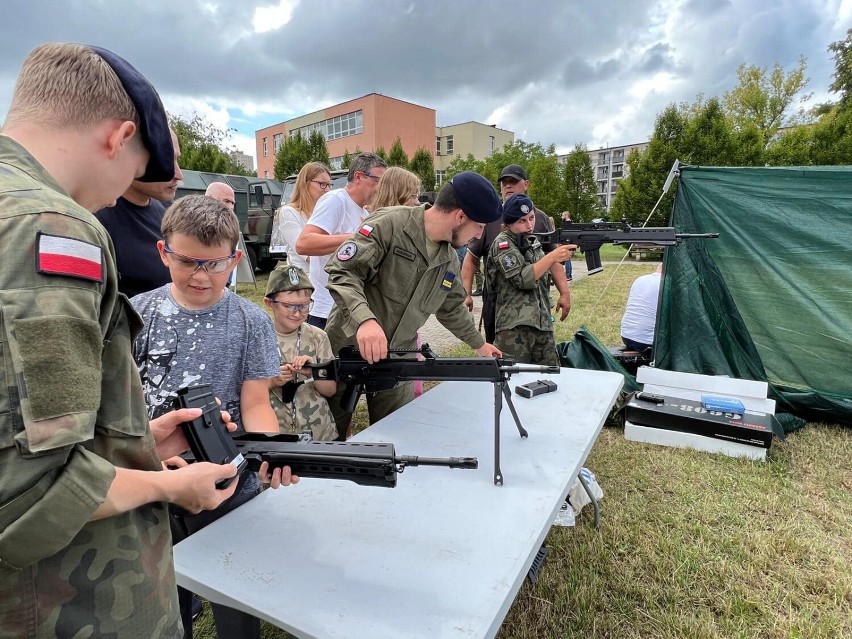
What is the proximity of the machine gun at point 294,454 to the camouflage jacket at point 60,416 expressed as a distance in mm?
261

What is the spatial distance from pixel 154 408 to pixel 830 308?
471 centimetres

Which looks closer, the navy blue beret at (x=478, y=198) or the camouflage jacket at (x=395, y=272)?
the navy blue beret at (x=478, y=198)

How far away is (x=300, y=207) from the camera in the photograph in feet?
11.9

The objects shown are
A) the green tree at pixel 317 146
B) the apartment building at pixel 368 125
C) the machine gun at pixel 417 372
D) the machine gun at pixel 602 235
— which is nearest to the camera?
the machine gun at pixel 417 372

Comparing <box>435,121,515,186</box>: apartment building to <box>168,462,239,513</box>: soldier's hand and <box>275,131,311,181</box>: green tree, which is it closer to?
<box>275,131,311,181</box>: green tree

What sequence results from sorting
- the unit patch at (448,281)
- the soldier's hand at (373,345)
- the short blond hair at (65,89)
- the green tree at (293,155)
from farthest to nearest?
1. the green tree at (293,155)
2. the unit patch at (448,281)
3. the soldier's hand at (373,345)
4. the short blond hair at (65,89)

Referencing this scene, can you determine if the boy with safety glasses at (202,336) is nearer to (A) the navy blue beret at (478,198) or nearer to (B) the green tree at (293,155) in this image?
(A) the navy blue beret at (478,198)

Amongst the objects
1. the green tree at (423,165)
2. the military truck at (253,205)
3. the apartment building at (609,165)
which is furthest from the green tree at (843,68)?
the apartment building at (609,165)

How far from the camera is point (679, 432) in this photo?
11.2 feet

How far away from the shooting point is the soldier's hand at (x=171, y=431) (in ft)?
3.38

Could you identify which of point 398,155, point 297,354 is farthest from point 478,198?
point 398,155

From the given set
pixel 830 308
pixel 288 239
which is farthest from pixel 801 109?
pixel 288 239

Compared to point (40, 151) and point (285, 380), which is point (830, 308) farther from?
point (40, 151)

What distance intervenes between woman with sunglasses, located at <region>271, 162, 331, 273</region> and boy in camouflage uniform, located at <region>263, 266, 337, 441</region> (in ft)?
3.52
